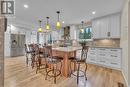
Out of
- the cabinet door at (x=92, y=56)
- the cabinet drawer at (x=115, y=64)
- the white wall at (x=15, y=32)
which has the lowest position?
the cabinet drawer at (x=115, y=64)

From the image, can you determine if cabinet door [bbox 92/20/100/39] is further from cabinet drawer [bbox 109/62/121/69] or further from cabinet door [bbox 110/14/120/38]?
cabinet drawer [bbox 109/62/121/69]

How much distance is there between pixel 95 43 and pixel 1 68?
17.6ft

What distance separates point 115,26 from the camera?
4957 mm

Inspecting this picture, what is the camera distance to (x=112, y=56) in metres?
4.52

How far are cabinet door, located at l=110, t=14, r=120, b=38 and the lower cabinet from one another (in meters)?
0.85

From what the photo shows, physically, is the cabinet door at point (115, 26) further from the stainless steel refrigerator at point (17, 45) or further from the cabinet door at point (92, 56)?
the stainless steel refrigerator at point (17, 45)

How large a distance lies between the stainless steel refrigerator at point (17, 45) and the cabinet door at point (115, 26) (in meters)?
6.85

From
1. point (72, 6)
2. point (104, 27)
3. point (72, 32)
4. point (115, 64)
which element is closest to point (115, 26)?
point (104, 27)

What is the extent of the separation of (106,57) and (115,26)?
1565 mm

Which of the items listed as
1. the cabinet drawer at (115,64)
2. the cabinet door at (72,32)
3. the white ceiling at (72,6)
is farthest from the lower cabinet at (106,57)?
the cabinet door at (72,32)

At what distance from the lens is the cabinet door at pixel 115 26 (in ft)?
16.0

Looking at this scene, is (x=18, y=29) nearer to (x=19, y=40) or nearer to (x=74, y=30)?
(x=19, y=40)

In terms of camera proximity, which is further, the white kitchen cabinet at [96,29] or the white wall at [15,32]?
the white wall at [15,32]

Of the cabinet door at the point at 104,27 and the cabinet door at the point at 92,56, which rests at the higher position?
the cabinet door at the point at 104,27
